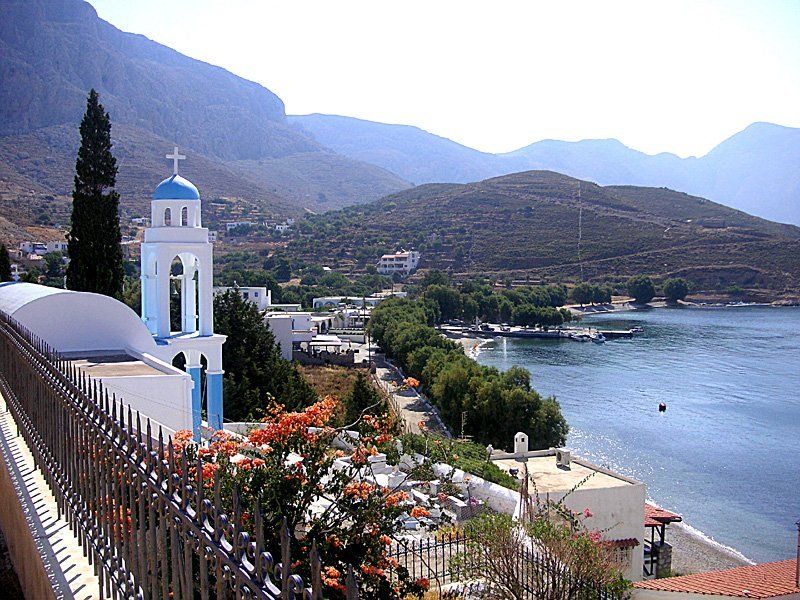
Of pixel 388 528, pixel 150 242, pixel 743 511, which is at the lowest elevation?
pixel 743 511

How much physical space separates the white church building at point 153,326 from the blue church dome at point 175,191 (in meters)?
0.01

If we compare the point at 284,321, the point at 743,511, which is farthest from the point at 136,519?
the point at 284,321

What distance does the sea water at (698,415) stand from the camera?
2023 cm

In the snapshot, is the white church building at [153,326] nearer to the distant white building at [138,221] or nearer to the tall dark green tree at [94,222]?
the tall dark green tree at [94,222]

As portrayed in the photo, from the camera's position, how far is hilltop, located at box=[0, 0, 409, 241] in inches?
3049

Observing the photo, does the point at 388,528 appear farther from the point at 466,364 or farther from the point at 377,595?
the point at 466,364

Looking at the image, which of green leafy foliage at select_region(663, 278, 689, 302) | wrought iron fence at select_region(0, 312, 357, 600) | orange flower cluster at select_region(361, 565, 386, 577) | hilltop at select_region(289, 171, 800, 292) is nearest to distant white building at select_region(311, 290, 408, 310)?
hilltop at select_region(289, 171, 800, 292)

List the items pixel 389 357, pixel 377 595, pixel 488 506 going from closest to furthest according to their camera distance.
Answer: pixel 377 595
pixel 488 506
pixel 389 357

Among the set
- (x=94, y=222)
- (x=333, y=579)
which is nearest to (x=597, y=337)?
(x=94, y=222)

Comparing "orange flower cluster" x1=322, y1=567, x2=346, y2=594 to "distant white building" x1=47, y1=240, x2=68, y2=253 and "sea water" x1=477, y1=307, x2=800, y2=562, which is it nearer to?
"sea water" x1=477, y1=307, x2=800, y2=562

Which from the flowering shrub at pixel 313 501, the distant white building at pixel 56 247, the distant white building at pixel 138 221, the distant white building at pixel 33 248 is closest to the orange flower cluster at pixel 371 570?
the flowering shrub at pixel 313 501

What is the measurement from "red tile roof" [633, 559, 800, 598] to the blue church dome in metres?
8.16

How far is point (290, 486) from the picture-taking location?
4.38 m

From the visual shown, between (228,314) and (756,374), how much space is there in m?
28.8
